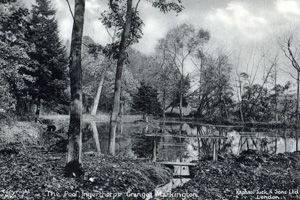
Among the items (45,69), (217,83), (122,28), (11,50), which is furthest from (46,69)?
(217,83)

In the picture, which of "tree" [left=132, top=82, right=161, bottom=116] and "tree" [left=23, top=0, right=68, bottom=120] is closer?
"tree" [left=23, top=0, right=68, bottom=120]

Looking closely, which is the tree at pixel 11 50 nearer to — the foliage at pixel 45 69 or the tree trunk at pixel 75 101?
the foliage at pixel 45 69

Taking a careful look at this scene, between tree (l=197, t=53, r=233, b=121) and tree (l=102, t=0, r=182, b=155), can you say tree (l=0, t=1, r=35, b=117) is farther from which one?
tree (l=197, t=53, r=233, b=121)

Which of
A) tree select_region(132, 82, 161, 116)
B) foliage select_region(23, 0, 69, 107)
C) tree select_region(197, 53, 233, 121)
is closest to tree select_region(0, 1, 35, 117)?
foliage select_region(23, 0, 69, 107)

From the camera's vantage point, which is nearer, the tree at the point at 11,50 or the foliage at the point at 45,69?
the tree at the point at 11,50

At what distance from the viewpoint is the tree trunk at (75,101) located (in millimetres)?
6285

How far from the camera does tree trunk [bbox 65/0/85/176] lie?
20.6 ft

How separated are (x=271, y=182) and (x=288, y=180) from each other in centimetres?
51

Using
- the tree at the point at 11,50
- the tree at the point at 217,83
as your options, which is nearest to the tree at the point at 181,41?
the tree at the point at 217,83

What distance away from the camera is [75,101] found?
628cm

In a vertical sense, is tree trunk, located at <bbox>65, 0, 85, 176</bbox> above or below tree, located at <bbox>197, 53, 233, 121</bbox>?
below

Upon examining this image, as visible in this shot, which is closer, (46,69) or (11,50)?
(11,50)

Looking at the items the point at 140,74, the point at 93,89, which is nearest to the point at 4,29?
the point at 93,89

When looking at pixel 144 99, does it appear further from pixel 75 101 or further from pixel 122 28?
pixel 75 101
